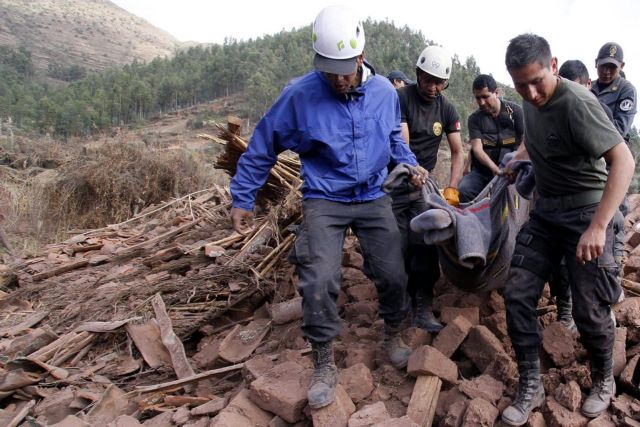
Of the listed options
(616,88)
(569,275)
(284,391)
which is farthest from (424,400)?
(616,88)

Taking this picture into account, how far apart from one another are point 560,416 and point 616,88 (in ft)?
10.6

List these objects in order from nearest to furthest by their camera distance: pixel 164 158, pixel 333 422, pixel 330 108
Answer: pixel 333 422, pixel 330 108, pixel 164 158

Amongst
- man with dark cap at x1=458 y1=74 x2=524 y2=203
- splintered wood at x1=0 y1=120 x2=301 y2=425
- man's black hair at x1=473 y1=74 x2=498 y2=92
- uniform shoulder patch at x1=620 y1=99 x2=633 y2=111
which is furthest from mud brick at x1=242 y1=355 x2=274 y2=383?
uniform shoulder patch at x1=620 y1=99 x2=633 y2=111

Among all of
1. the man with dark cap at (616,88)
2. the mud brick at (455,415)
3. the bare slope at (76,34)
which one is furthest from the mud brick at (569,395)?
the bare slope at (76,34)

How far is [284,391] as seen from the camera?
2850 millimetres

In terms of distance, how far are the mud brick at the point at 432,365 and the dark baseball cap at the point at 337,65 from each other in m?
1.66

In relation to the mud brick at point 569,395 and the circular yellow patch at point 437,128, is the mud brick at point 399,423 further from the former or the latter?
the circular yellow patch at point 437,128

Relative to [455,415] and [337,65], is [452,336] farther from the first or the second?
[337,65]

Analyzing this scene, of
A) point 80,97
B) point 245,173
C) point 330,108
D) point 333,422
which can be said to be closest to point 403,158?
point 330,108

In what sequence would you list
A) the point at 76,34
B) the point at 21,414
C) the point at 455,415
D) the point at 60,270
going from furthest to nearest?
the point at 76,34 < the point at 60,270 < the point at 21,414 < the point at 455,415

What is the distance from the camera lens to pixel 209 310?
4.39 meters

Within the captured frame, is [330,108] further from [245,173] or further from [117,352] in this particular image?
[117,352]

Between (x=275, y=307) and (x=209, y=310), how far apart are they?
0.65m

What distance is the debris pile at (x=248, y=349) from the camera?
9.12 feet
